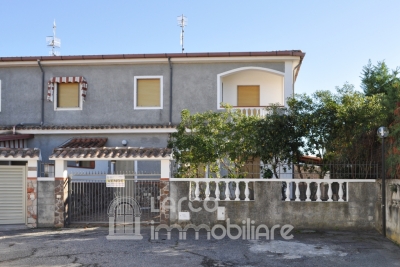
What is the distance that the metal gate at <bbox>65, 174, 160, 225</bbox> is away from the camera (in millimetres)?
13125

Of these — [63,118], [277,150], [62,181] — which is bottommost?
[62,181]

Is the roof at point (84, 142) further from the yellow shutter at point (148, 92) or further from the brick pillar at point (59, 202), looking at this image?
the brick pillar at point (59, 202)

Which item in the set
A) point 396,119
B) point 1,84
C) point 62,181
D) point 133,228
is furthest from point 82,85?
point 396,119

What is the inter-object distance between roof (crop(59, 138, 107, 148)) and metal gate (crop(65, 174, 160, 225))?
271cm

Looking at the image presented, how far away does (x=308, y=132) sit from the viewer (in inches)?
515

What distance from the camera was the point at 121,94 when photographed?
719 inches

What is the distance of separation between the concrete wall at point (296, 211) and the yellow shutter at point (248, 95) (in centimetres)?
732

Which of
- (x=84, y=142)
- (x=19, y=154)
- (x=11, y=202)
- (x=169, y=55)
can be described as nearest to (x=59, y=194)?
(x=11, y=202)

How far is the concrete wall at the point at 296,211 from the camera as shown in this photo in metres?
12.2

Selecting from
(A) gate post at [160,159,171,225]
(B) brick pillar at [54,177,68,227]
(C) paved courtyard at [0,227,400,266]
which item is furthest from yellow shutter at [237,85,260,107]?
(B) brick pillar at [54,177,68,227]

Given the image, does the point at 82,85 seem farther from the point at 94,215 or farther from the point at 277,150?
the point at 277,150

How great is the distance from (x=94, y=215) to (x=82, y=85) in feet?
22.1

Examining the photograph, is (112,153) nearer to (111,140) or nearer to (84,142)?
(84,142)

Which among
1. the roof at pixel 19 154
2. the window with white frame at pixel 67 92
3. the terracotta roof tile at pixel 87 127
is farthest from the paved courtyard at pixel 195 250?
the window with white frame at pixel 67 92
